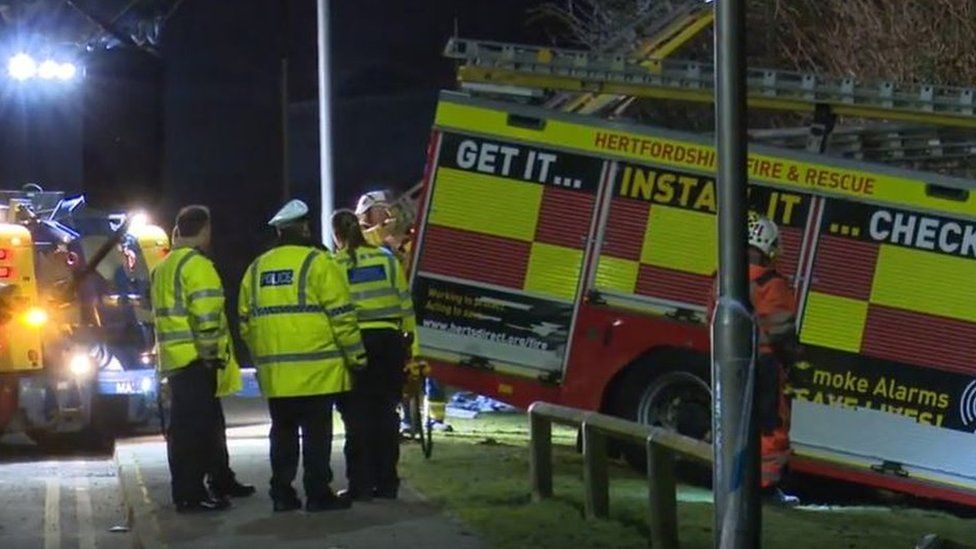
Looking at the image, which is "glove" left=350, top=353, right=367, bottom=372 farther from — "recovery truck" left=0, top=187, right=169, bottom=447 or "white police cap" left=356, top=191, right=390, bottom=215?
"recovery truck" left=0, top=187, right=169, bottom=447

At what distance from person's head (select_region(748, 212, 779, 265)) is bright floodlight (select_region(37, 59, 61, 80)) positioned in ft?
51.6

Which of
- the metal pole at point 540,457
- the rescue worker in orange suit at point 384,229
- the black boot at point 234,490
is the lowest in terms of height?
the black boot at point 234,490

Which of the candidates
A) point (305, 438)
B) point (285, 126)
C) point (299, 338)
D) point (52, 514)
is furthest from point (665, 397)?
point (285, 126)

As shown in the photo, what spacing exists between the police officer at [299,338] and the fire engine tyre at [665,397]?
9.74 ft

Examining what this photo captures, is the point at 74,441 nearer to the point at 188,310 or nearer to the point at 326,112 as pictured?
the point at 326,112

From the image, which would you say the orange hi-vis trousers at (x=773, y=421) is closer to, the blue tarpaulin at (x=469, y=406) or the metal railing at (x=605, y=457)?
the metal railing at (x=605, y=457)

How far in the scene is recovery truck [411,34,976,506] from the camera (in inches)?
479

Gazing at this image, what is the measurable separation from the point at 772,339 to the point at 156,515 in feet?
12.1

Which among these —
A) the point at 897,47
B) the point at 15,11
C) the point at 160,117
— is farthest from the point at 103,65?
the point at 897,47

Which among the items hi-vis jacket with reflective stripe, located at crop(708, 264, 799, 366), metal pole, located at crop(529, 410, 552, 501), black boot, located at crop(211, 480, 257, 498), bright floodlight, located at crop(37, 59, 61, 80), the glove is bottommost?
black boot, located at crop(211, 480, 257, 498)

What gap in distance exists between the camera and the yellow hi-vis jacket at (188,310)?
10.2 meters

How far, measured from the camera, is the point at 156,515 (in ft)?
34.7

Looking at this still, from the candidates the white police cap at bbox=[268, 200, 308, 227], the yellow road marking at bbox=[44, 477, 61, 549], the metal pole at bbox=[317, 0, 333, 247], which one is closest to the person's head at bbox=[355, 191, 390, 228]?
the white police cap at bbox=[268, 200, 308, 227]

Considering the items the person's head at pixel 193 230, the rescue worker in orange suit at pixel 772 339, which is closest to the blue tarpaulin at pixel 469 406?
the rescue worker in orange suit at pixel 772 339
